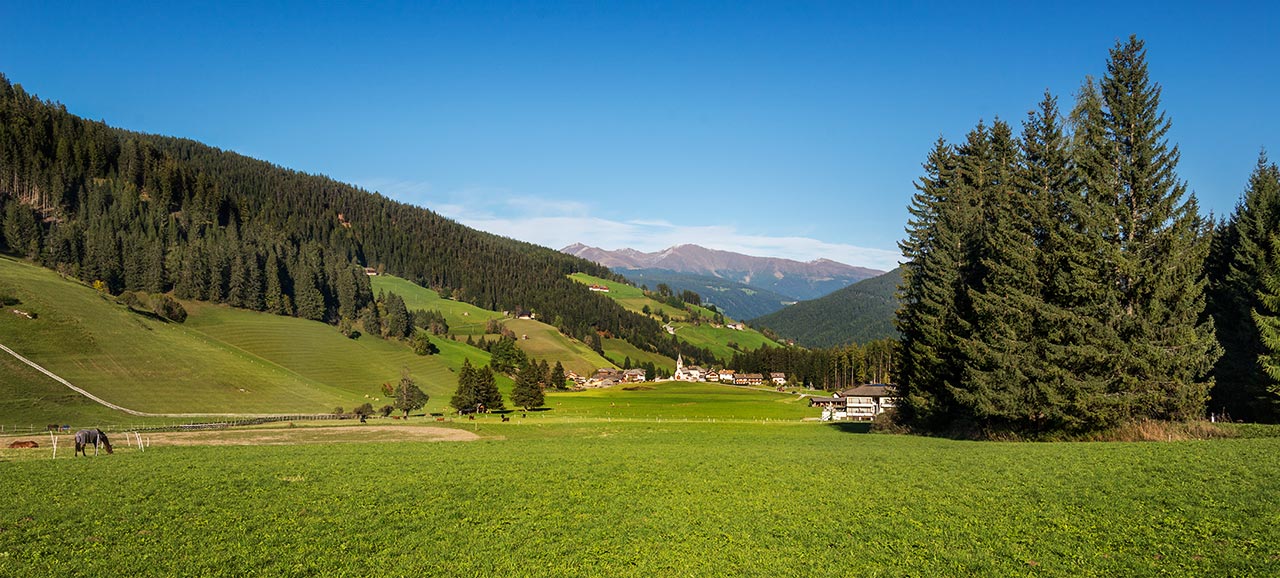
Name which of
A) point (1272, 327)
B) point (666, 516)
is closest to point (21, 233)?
point (666, 516)

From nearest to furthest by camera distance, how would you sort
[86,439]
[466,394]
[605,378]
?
[86,439] → [466,394] → [605,378]

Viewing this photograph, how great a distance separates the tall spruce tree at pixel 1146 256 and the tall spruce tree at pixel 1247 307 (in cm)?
1096

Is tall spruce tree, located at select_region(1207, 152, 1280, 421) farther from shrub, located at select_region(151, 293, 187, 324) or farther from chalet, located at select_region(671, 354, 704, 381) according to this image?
chalet, located at select_region(671, 354, 704, 381)

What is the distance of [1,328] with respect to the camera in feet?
222

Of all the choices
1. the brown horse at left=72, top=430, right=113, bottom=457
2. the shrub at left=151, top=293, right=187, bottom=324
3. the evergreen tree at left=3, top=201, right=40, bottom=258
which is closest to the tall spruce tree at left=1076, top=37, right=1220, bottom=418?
the brown horse at left=72, top=430, right=113, bottom=457

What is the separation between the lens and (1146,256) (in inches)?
1230

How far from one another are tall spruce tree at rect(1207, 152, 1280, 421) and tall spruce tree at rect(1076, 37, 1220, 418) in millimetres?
10960

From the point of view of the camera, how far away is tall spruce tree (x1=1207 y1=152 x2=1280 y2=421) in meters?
38.5

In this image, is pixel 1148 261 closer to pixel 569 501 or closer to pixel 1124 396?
pixel 1124 396

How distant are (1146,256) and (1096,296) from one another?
336 centimetres

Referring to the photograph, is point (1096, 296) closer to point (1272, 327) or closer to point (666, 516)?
point (1272, 327)

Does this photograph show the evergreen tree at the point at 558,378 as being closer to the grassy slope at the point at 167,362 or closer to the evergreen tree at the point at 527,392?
the grassy slope at the point at 167,362

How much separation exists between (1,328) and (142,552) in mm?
78667

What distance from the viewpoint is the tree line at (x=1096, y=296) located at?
1184 inches
